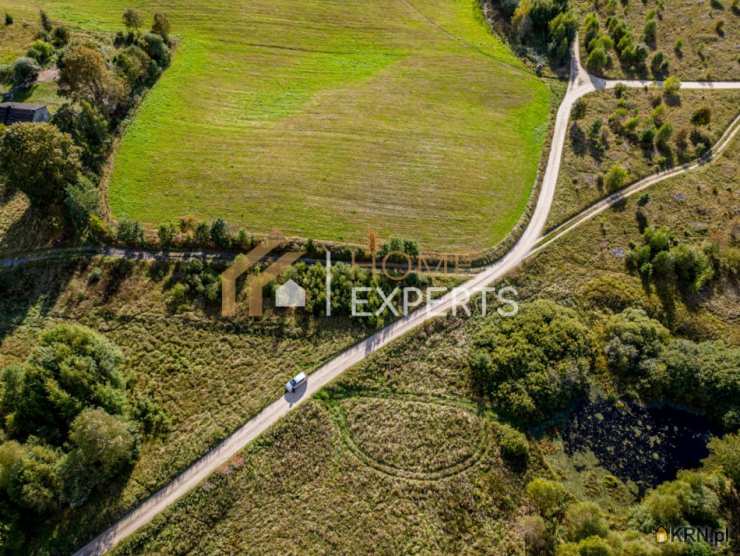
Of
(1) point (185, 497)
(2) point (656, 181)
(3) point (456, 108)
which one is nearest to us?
(1) point (185, 497)

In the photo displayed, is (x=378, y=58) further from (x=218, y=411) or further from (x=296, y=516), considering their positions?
(x=296, y=516)

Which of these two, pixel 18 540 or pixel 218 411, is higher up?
pixel 218 411

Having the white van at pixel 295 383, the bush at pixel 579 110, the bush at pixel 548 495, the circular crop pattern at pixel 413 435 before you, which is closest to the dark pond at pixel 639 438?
the bush at pixel 548 495

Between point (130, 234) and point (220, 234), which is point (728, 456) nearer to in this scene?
point (220, 234)

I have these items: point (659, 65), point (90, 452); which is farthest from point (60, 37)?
point (659, 65)

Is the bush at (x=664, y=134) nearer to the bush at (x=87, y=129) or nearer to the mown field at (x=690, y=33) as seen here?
the mown field at (x=690, y=33)

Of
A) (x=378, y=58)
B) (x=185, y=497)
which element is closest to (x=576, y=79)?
(x=378, y=58)

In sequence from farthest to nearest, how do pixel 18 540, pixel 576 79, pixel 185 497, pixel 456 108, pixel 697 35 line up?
pixel 697 35, pixel 576 79, pixel 456 108, pixel 185 497, pixel 18 540
